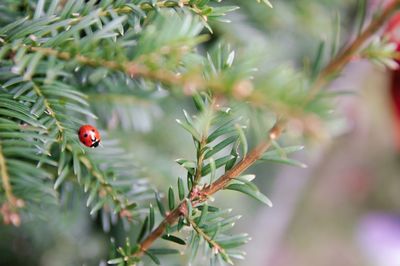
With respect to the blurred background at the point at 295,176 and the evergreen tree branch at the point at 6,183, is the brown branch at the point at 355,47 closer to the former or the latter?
the blurred background at the point at 295,176

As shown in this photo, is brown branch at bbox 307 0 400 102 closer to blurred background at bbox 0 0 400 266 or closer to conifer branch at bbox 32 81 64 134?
blurred background at bbox 0 0 400 266

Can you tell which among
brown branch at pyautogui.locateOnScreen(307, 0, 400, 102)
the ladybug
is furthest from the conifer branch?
brown branch at pyautogui.locateOnScreen(307, 0, 400, 102)

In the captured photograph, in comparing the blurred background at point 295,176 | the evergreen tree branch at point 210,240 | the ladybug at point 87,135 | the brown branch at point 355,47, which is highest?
the brown branch at point 355,47

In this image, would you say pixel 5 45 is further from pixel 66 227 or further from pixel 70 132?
pixel 66 227

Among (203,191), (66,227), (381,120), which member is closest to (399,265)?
(381,120)

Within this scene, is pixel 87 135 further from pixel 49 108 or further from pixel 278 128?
pixel 278 128

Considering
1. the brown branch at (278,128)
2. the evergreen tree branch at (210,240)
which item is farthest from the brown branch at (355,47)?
the evergreen tree branch at (210,240)

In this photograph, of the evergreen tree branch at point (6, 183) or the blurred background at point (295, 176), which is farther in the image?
the blurred background at point (295, 176)
